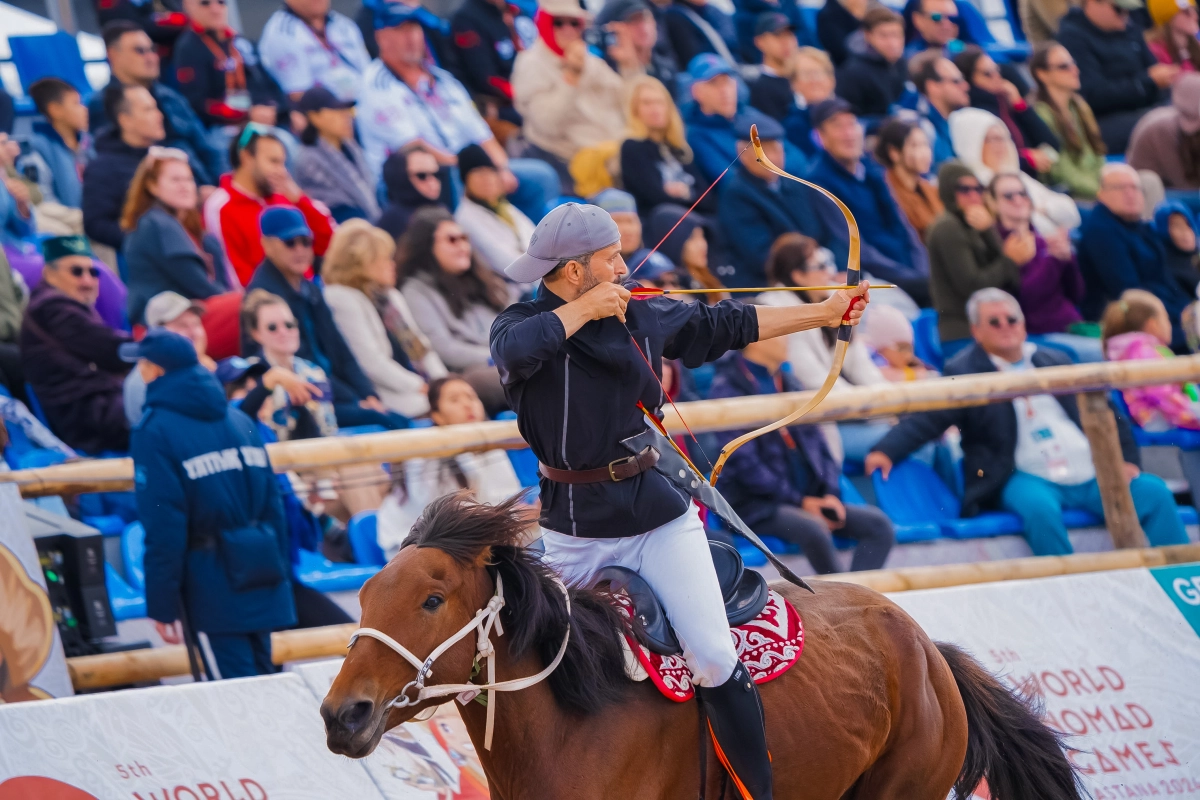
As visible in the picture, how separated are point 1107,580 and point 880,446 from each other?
120 centimetres

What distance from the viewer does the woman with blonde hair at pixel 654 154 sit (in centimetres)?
857

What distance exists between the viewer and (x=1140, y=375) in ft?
20.5

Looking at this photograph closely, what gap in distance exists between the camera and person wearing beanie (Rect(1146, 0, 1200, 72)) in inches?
479

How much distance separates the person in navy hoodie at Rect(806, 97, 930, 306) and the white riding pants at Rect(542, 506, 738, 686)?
559cm

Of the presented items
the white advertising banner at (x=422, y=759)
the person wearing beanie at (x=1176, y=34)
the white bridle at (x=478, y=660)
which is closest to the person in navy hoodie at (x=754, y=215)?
the white advertising banner at (x=422, y=759)

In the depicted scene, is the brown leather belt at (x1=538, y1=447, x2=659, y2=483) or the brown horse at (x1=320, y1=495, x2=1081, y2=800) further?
the brown leather belt at (x1=538, y1=447, x2=659, y2=483)

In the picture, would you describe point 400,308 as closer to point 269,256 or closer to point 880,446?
point 269,256

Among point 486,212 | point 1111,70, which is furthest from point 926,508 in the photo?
point 1111,70

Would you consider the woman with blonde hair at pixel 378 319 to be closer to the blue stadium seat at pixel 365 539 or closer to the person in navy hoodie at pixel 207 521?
the blue stadium seat at pixel 365 539

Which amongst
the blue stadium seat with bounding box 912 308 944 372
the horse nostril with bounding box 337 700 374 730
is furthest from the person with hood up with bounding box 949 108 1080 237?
the horse nostril with bounding box 337 700 374 730

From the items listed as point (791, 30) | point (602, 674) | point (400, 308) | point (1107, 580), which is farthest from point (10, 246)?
point (791, 30)

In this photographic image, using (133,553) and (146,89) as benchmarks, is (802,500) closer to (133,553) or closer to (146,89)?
(133,553)

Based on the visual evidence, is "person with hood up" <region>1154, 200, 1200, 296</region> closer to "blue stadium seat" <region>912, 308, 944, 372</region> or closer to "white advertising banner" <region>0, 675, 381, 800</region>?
"blue stadium seat" <region>912, 308, 944, 372</region>

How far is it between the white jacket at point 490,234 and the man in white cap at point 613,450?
424cm
